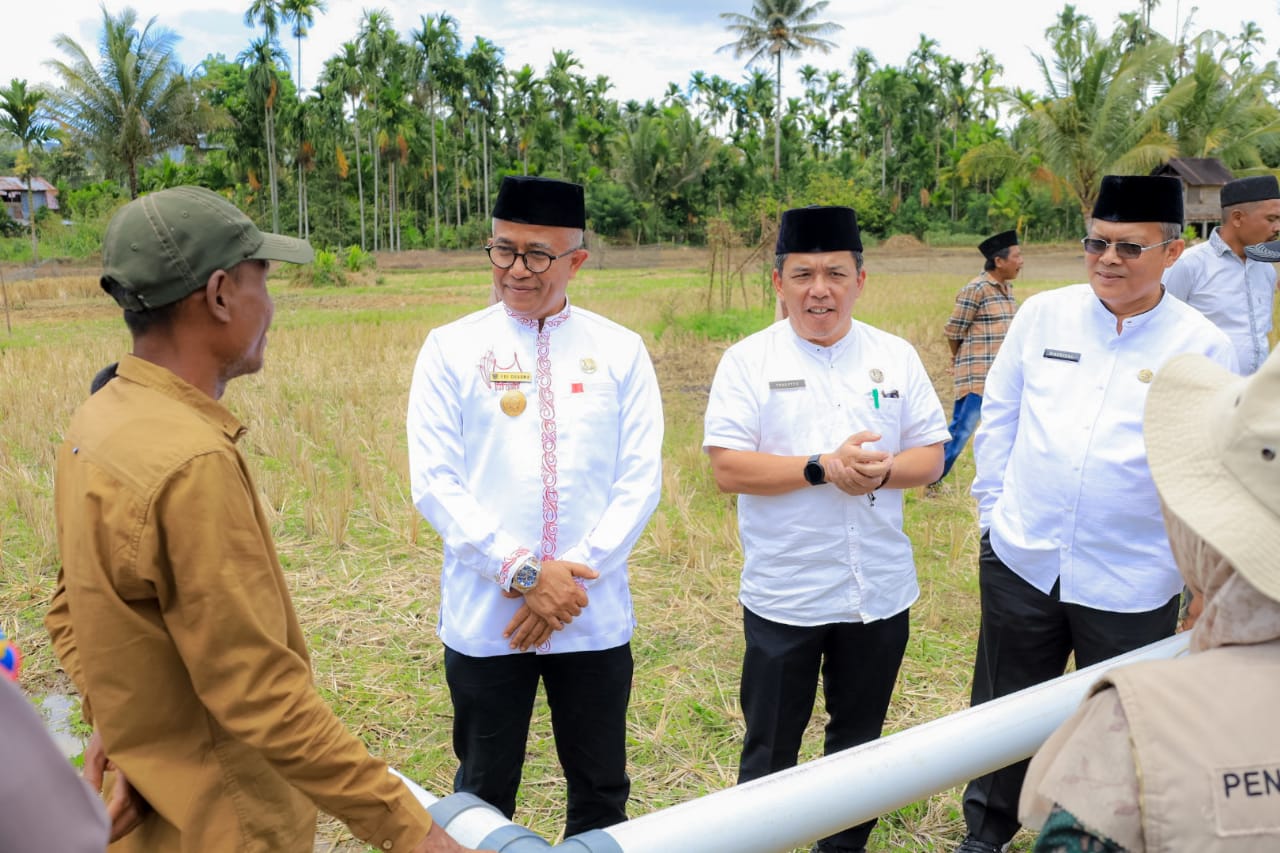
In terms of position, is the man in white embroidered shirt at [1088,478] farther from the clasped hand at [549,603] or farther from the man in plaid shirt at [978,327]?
the man in plaid shirt at [978,327]

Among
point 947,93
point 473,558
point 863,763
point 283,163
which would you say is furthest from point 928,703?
point 947,93

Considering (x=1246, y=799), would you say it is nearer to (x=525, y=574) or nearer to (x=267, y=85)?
(x=525, y=574)

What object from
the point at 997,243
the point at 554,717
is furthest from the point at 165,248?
the point at 997,243

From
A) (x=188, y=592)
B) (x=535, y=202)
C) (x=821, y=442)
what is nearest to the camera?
(x=188, y=592)

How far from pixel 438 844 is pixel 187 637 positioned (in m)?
0.50

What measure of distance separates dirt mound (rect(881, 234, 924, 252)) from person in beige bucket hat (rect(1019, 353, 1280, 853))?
4284 centimetres

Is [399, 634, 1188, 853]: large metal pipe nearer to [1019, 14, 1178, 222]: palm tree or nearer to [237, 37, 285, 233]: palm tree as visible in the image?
[1019, 14, 1178, 222]: palm tree

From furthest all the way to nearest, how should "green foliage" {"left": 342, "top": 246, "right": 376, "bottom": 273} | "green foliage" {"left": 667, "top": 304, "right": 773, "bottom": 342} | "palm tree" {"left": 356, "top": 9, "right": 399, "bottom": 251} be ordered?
1. "palm tree" {"left": 356, "top": 9, "right": 399, "bottom": 251}
2. "green foliage" {"left": 342, "top": 246, "right": 376, "bottom": 273}
3. "green foliage" {"left": 667, "top": 304, "right": 773, "bottom": 342}

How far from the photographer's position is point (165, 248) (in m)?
1.51

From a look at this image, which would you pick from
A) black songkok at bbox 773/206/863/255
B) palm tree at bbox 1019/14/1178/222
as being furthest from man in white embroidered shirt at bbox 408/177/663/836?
palm tree at bbox 1019/14/1178/222

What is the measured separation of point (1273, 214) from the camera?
4.68 m

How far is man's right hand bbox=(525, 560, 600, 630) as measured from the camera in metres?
2.43

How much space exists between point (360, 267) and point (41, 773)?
97.1ft

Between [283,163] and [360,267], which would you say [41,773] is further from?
[283,163]
